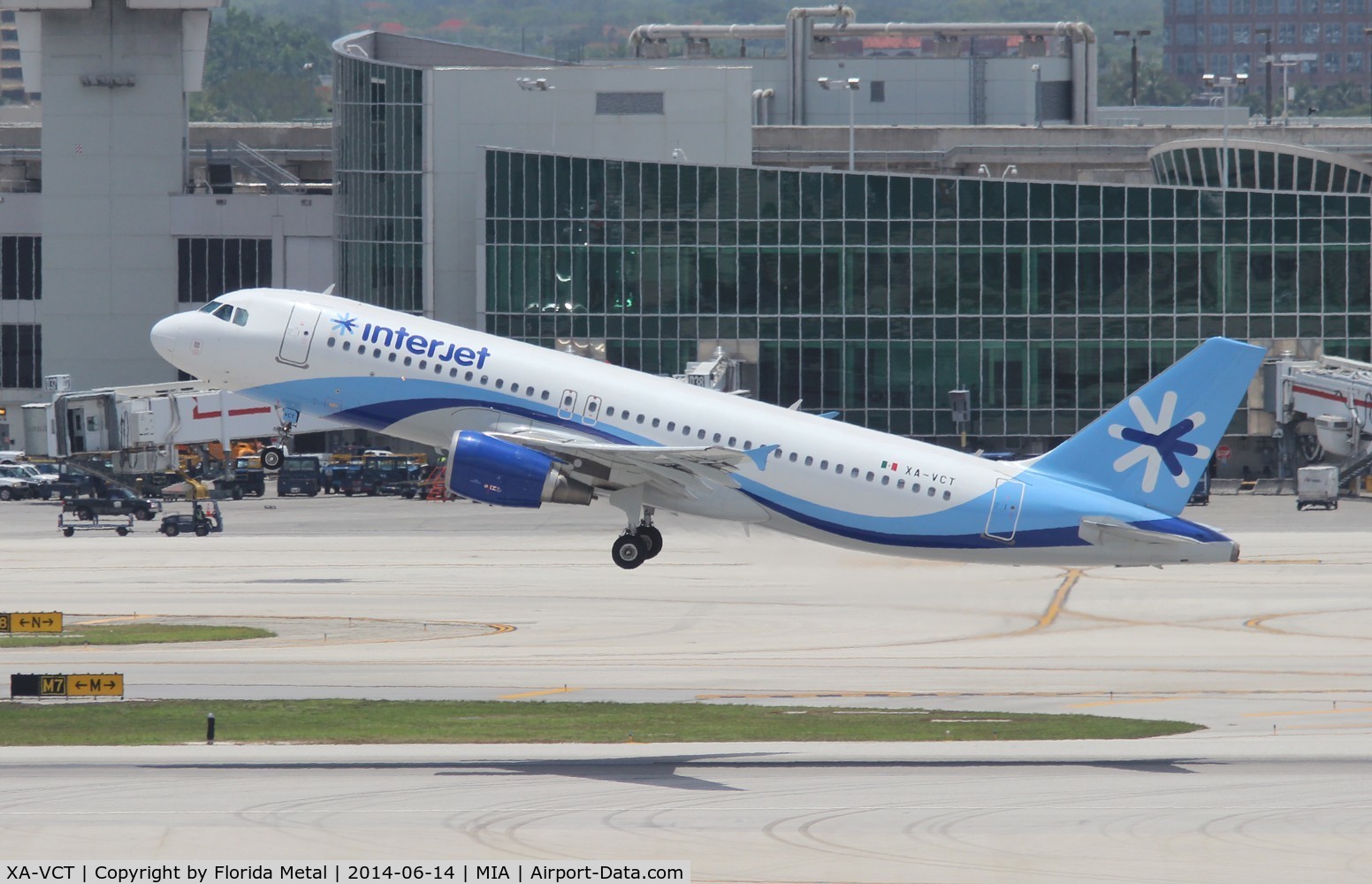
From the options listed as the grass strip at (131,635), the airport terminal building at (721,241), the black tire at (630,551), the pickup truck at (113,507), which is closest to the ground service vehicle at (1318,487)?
the airport terminal building at (721,241)

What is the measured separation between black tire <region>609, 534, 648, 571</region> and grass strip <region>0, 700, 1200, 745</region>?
4.69 metres

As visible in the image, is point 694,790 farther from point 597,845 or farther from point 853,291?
point 853,291

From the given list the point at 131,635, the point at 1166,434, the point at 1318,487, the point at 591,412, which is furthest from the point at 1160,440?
the point at 1318,487

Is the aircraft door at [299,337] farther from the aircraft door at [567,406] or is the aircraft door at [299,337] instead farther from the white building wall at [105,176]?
the white building wall at [105,176]

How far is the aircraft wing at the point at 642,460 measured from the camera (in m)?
47.2

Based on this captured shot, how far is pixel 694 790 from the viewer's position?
3603 centimetres

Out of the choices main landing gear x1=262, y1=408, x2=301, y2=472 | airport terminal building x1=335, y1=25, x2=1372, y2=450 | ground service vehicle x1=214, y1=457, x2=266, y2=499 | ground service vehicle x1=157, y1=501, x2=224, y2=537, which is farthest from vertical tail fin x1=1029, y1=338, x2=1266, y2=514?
ground service vehicle x1=214, y1=457, x2=266, y2=499

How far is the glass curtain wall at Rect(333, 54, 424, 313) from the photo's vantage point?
392 ft

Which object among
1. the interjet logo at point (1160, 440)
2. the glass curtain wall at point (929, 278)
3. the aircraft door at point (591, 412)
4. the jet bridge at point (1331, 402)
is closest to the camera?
the interjet logo at point (1160, 440)

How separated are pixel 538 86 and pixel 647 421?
73.0m

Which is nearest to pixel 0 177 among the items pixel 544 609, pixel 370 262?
pixel 370 262

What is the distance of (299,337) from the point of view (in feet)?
165

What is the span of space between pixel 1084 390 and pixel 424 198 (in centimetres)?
4487

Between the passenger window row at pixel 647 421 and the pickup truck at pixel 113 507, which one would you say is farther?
the pickup truck at pixel 113 507
